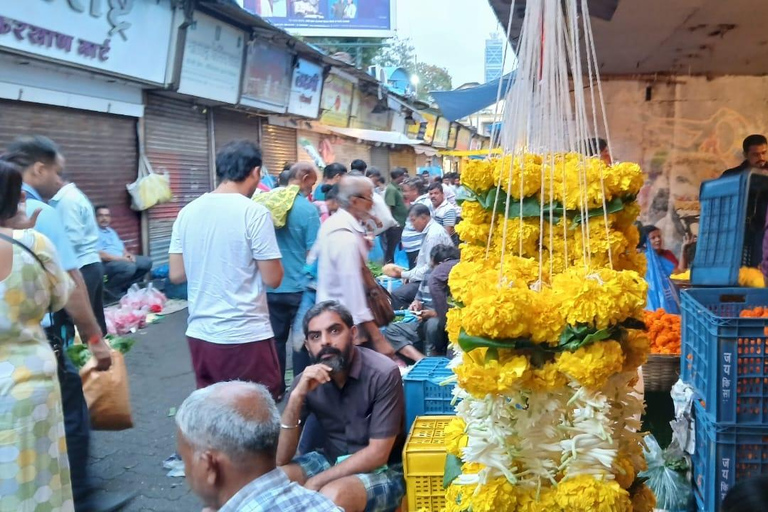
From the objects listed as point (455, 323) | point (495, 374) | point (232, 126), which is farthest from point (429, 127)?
point (495, 374)

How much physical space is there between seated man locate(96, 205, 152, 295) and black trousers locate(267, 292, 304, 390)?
4.13m

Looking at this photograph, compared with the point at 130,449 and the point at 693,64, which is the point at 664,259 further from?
the point at 130,449

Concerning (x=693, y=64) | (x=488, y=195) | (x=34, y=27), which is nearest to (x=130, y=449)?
(x=488, y=195)

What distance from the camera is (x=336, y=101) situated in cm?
1698

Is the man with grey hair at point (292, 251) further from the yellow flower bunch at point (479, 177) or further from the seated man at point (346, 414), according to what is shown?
the yellow flower bunch at point (479, 177)

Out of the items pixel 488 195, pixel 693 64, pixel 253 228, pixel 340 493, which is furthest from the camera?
pixel 693 64

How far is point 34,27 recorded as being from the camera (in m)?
6.73

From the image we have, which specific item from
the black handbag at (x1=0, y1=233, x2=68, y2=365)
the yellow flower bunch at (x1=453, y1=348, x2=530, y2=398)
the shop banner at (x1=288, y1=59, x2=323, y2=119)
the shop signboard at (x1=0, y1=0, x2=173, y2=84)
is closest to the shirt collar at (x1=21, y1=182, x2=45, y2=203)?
the black handbag at (x1=0, y1=233, x2=68, y2=365)

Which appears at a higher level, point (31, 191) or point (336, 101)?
point (336, 101)

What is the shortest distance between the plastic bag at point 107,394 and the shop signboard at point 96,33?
165 inches

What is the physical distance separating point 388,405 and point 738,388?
4.62ft

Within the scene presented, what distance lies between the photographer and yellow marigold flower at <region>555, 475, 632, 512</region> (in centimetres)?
195

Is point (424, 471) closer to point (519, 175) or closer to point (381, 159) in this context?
point (519, 175)

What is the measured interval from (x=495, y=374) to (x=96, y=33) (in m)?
7.28
